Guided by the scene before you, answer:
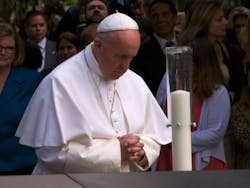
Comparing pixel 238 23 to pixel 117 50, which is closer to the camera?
pixel 117 50

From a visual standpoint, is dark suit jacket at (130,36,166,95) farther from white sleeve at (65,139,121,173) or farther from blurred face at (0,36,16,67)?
white sleeve at (65,139,121,173)

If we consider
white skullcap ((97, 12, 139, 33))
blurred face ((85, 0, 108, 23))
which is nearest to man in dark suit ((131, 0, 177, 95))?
blurred face ((85, 0, 108, 23))

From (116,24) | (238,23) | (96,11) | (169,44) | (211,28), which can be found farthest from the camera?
(238,23)

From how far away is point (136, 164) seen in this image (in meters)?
4.75

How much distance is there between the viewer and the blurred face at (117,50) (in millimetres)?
4527

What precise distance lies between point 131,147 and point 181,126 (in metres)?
0.66

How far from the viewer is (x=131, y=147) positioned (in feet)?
15.0

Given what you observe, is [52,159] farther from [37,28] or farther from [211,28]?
[37,28]

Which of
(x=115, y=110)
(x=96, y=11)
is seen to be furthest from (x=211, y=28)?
(x=115, y=110)

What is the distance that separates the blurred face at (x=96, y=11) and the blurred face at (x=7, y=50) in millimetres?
2665

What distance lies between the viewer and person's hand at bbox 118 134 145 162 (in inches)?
180

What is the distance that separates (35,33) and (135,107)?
15.6 feet

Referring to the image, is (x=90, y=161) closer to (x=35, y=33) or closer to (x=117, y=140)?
(x=117, y=140)

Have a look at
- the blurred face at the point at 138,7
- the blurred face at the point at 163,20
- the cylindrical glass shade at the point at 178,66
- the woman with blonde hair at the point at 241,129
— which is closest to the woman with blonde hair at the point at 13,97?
the woman with blonde hair at the point at 241,129
